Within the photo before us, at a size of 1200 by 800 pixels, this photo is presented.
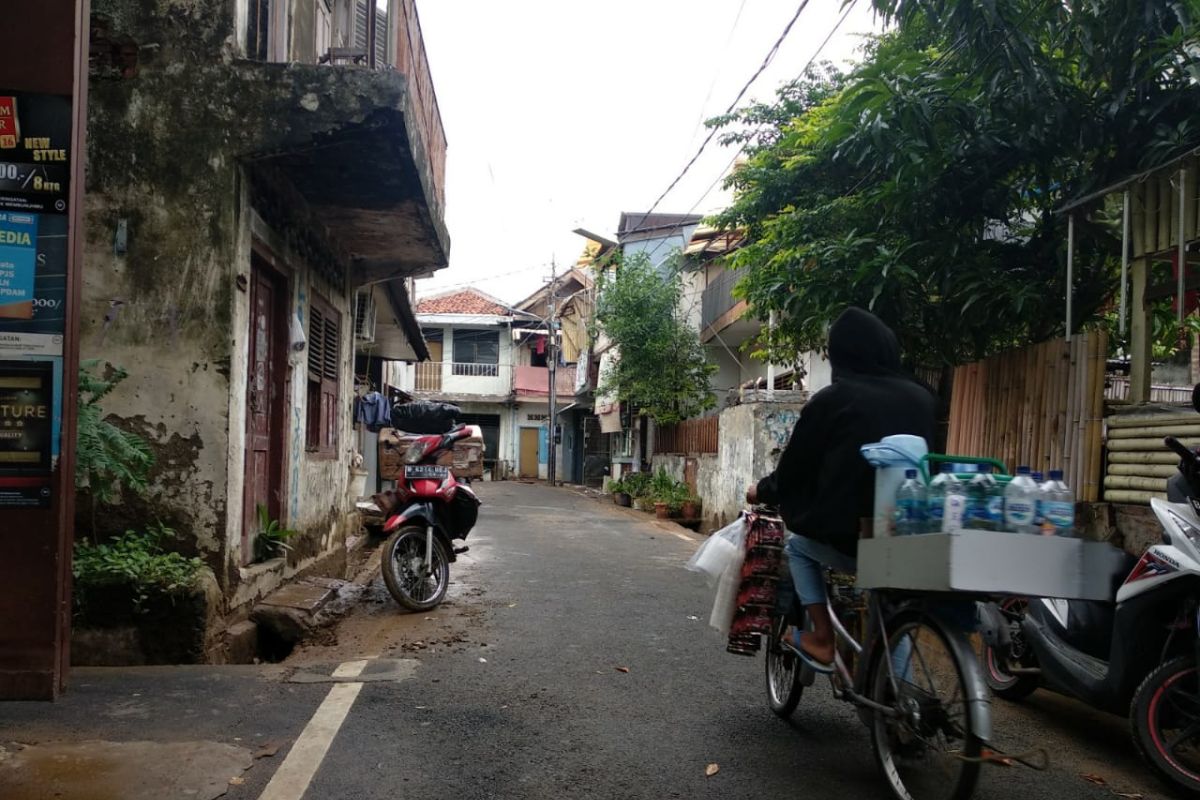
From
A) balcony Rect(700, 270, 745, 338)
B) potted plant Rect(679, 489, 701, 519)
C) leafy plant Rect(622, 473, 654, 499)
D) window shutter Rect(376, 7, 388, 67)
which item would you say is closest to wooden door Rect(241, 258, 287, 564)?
window shutter Rect(376, 7, 388, 67)

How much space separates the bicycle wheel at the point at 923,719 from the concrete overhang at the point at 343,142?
4.39 m

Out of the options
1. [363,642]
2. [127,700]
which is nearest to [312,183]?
[363,642]

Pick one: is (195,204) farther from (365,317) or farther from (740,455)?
(740,455)

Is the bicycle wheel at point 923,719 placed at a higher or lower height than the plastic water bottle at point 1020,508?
lower

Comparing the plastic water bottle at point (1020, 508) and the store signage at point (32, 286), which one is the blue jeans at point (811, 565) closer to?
the plastic water bottle at point (1020, 508)

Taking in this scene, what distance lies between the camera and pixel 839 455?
11.8 feet

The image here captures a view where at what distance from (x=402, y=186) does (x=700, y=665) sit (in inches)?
160

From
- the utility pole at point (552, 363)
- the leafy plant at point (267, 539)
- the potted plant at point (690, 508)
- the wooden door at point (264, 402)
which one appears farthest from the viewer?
the utility pole at point (552, 363)

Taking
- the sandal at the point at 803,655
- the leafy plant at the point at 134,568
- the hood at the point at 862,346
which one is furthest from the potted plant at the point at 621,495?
the hood at the point at 862,346

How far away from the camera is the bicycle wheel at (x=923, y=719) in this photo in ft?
9.25

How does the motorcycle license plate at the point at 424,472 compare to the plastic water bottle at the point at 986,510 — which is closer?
the plastic water bottle at the point at 986,510

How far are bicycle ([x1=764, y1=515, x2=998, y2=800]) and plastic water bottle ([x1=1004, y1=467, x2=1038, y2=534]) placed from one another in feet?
0.88

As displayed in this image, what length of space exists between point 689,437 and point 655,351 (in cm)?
237

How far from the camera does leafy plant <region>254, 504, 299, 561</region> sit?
680cm
